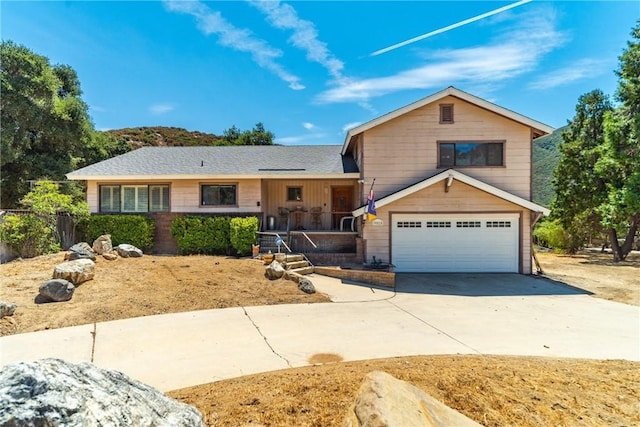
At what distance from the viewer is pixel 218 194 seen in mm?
14492

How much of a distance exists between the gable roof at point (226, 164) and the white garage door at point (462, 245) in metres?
3.74

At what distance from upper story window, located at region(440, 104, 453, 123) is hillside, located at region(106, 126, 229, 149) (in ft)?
144

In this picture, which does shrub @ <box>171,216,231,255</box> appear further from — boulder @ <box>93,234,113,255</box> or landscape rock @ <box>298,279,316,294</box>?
landscape rock @ <box>298,279,316,294</box>

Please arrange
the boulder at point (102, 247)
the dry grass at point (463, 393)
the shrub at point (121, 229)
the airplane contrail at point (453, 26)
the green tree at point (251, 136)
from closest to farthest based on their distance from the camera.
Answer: the dry grass at point (463, 393)
the airplane contrail at point (453, 26)
the boulder at point (102, 247)
the shrub at point (121, 229)
the green tree at point (251, 136)

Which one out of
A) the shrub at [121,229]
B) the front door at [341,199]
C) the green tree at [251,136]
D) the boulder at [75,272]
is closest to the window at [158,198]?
the shrub at [121,229]

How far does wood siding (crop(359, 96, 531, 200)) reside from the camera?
12609 millimetres

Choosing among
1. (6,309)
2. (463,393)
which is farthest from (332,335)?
(6,309)

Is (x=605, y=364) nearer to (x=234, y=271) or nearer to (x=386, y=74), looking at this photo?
(x=234, y=271)

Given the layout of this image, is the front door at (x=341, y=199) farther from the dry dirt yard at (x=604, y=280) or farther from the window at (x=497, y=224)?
the dry dirt yard at (x=604, y=280)

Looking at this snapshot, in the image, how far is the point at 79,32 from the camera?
38.3 feet

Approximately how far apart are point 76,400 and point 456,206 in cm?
1241

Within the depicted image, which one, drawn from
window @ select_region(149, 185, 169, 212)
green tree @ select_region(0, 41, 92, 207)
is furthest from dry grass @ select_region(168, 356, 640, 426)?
green tree @ select_region(0, 41, 92, 207)

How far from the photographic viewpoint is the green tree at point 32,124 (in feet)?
59.7

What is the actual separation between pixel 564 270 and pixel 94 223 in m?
20.0
